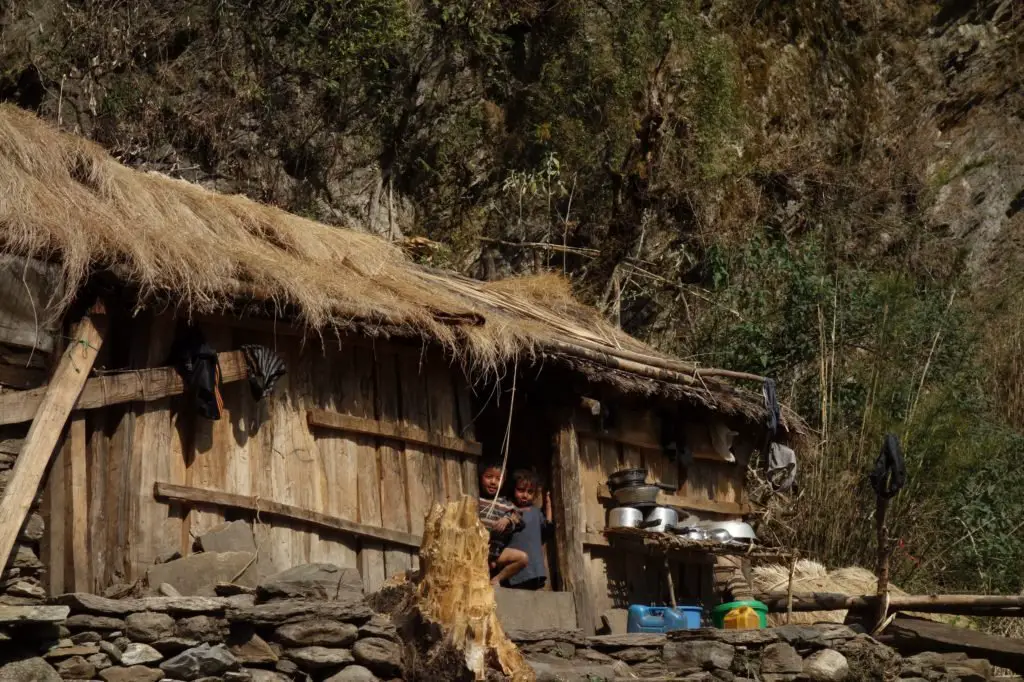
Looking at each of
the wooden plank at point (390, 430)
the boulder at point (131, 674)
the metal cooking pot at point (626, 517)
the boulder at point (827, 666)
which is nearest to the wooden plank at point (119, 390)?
the wooden plank at point (390, 430)

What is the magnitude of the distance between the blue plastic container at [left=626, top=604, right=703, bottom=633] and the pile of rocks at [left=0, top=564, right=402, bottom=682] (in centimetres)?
302

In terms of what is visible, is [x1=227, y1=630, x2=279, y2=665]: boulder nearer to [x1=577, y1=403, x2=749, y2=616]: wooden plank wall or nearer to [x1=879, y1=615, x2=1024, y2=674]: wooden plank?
[x1=577, y1=403, x2=749, y2=616]: wooden plank wall

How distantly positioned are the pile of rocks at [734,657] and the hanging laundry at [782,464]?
6.31ft

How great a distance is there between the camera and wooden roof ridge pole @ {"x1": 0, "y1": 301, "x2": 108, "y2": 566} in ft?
23.3

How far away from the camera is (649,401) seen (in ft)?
36.4

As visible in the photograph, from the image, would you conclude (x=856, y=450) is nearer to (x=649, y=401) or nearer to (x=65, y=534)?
(x=649, y=401)

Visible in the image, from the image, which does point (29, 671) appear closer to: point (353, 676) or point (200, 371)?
point (353, 676)

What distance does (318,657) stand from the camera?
7.48 metres

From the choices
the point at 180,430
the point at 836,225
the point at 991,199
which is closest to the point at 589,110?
the point at 836,225

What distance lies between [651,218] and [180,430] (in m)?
9.79

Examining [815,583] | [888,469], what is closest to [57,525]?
[888,469]

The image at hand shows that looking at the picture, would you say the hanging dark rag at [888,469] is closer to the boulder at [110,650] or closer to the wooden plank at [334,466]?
→ the wooden plank at [334,466]

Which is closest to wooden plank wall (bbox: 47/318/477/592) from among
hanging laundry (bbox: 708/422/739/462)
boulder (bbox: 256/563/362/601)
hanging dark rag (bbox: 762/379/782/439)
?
boulder (bbox: 256/563/362/601)

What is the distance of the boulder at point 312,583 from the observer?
770cm
